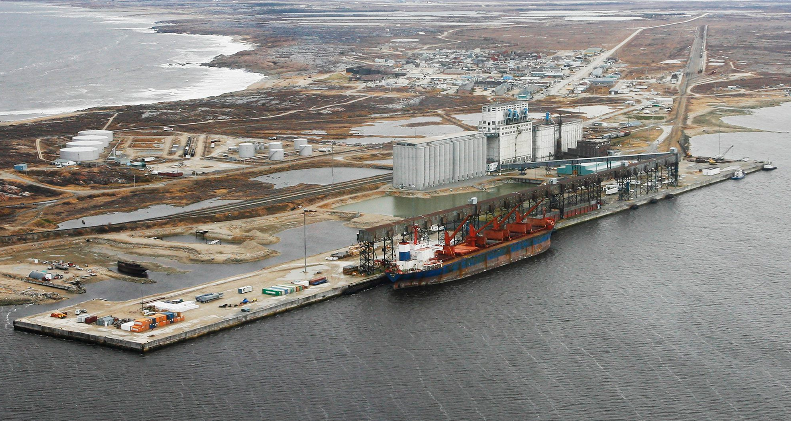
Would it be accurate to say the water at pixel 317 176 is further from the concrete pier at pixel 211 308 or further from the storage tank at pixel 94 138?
the concrete pier at pixel 211 308

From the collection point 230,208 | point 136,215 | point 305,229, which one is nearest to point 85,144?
point 136,215

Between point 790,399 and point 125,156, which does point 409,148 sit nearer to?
point 125,156

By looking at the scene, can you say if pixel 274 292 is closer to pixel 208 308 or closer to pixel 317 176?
pixel 208 308

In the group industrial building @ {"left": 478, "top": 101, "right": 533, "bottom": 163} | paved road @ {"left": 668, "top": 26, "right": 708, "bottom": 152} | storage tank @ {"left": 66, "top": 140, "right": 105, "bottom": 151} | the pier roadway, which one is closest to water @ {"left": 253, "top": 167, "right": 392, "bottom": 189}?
industrial building @ {"left": 478, "top": 101, "right": 533, "bottom": 163}

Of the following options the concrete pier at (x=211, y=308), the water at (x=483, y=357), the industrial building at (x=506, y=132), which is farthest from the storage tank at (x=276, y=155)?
the water at (x=483, y=357)

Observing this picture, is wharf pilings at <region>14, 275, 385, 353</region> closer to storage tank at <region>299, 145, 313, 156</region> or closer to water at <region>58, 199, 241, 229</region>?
water at <region>58, 199, 241, 229</region>

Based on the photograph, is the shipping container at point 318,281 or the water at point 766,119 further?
the water at point 766,119

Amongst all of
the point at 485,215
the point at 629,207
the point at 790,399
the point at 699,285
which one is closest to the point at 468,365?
the point at 790,399
